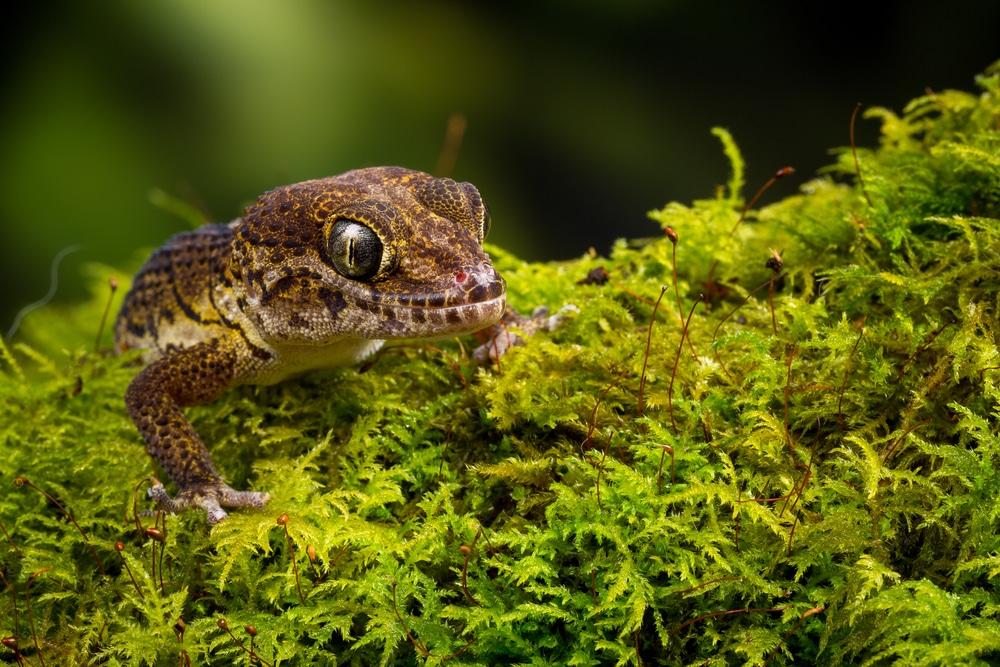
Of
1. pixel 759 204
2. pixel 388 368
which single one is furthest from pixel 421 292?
pixel 759 204

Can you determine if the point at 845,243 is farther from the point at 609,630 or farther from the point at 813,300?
the point at 609,630

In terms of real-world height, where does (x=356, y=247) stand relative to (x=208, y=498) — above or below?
above

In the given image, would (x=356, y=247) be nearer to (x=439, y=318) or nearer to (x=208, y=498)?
(x=439, y=318)

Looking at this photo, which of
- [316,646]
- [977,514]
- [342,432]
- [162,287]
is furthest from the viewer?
[162,287]

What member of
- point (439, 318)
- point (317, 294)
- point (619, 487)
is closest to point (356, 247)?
point (317, 294)

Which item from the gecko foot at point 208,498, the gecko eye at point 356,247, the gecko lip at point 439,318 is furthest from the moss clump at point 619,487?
the gecko eye at point 356,247

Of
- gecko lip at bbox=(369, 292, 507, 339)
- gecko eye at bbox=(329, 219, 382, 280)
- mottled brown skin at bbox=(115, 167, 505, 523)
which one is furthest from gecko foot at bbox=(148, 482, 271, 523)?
gecko eye at bbox=(329, 219, 382, 280)

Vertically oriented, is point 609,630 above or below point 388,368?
below
